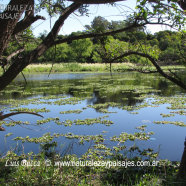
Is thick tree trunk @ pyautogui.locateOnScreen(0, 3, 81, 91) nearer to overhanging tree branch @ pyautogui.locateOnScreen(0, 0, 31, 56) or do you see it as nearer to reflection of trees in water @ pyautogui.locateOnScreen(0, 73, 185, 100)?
overhanging tree branch @ pyautogui.locateOnScreen(0, 0, 31, 56)

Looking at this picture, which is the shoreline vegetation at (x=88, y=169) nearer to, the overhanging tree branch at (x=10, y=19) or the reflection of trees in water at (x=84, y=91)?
the overhanging tree branch at (x=10, y=19)

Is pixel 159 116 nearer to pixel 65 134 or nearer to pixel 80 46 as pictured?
pixel 65 134

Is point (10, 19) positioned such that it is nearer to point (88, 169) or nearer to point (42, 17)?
point (42, 17)

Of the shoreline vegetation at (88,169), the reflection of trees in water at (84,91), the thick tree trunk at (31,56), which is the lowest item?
the shoreline vegetation at (88,169)

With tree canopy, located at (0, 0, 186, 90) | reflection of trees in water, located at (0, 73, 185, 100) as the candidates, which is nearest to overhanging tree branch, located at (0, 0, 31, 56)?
tree canopy, located at (0, 0, 186, 90)

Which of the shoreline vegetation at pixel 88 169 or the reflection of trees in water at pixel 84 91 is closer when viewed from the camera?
the shoreline vegetation at pixel 88 169

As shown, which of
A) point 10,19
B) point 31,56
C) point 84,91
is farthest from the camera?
point 84,91

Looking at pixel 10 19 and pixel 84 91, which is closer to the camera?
pixel 10 19

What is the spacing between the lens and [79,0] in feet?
6.46

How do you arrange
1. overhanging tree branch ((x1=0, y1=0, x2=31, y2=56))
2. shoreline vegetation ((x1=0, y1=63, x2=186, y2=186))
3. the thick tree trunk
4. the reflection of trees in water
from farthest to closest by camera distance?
the reflection of trees in water → shoreline vegetation ((x1=0, y1=63, x2=186, y2=186)) → the thick tree trunk → overhanging tree branch ((x1=0, y1=0, x2=31, y2=56))

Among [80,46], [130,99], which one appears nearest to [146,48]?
[130,99]

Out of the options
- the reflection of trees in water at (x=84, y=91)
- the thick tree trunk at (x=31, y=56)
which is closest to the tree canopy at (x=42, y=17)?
the thick tree trunk at (x=31, y=56)

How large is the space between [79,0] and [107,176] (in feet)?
8.81

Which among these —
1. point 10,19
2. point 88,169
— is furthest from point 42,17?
point 88,169
